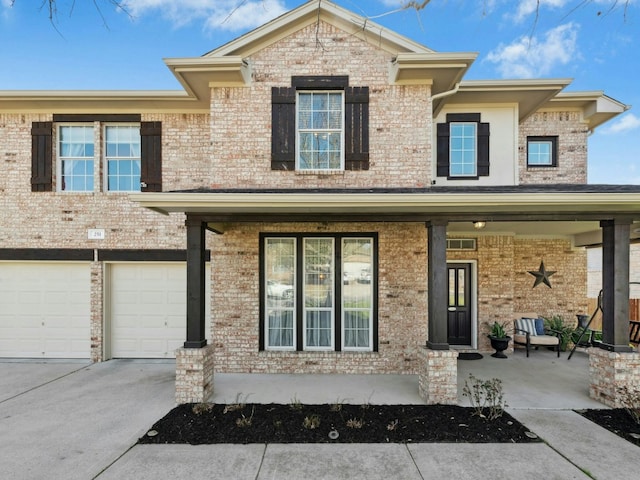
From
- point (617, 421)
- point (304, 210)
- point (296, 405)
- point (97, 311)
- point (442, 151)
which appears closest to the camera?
point (617, 421)

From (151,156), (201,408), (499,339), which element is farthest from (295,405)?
Result: (151,156)

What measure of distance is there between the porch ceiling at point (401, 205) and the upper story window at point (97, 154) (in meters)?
2.88

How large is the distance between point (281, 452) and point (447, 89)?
6943 mm

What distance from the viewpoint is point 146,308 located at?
7699 millimetres

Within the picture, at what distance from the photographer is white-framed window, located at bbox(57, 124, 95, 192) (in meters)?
7.70

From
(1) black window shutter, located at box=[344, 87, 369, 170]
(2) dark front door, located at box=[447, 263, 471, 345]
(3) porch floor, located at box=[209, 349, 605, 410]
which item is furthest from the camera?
(2) dark front door, located at box=[447, 263, 471, 345]

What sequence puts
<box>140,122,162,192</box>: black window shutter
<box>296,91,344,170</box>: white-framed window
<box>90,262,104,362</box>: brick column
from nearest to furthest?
<box>296,91,344,170</box>: white-framed window → <box>90,262,104,362</box>: brick column → <box>140,122,162,192</box>: black window shutter

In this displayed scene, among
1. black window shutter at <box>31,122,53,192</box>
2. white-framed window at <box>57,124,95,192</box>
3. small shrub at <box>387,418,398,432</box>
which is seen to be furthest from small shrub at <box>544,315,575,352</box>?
black window shutter at <box>31,122,53,192</box>

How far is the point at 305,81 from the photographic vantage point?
6.66 metres

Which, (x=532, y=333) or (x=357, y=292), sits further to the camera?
(x=532, y=333)

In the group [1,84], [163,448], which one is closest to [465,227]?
[163,448]

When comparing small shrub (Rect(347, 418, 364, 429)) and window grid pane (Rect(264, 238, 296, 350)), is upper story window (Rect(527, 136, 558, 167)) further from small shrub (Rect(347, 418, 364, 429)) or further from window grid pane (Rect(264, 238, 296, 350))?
small shrub (Rect(347, 418, 364, 429))

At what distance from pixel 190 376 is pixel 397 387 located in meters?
3.36

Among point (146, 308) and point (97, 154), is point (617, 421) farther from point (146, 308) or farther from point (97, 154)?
point (97, 154)
